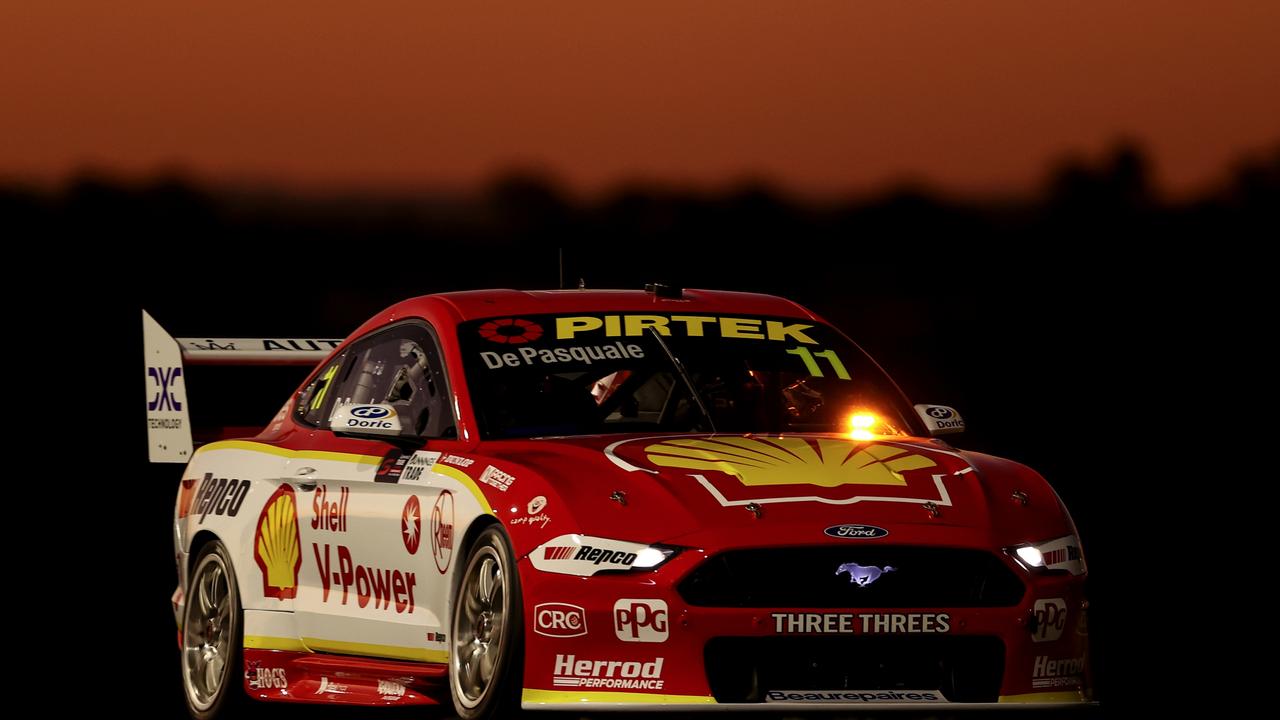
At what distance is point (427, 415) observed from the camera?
34.4 ft

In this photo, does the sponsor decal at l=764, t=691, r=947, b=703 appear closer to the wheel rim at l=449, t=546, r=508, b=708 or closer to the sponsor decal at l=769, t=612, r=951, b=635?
the sponsor decal at l=769, t=612, r=951, b=635

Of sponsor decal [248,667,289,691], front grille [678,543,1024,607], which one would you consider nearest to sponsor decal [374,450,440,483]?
sponsor decal [248,667,289,691]

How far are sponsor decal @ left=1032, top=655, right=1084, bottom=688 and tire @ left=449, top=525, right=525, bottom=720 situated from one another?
1667 mm

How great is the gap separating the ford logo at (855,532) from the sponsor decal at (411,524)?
184 cm

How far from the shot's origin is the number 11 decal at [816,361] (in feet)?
35.2

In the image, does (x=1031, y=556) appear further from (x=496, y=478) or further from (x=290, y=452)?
(x=290, y=452)

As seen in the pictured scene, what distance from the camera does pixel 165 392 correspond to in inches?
521

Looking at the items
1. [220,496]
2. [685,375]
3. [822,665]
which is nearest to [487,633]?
[822,665]

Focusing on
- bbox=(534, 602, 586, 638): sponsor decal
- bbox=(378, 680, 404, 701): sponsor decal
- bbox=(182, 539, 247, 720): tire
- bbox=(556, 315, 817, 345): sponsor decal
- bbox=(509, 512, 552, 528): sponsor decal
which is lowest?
bbox=(182, 539, 247, 720): tire

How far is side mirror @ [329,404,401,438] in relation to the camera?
9820mm

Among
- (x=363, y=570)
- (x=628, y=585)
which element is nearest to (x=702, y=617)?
(x=628, y=585)

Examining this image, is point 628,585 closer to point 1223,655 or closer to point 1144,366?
point 1223,655

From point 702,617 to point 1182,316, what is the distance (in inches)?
1474

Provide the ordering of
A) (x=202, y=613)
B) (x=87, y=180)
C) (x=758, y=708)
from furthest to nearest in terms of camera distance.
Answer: (x=87, y=180), (x=202, y=613), (x=758, y=708)
